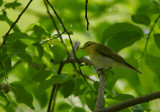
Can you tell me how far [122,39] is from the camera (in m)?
3.00

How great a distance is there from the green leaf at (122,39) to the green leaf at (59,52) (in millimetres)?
491

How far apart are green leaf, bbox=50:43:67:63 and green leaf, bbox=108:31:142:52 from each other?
19.3 inches

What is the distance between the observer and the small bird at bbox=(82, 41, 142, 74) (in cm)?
355

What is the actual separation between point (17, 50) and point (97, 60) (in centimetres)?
113

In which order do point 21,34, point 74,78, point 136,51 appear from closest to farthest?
1. point 21,34
2. point 74,78
3. point 136,51

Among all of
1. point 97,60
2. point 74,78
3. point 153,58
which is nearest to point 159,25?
point 153,58

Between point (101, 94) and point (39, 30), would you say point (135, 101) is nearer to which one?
point (101, 94)

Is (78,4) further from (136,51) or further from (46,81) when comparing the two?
(46,81)

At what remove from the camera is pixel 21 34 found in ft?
8.31

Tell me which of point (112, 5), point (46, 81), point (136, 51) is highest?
point (112, 5)

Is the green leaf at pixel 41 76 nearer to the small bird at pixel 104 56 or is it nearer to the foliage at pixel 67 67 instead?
the foliage at pixel 67 67

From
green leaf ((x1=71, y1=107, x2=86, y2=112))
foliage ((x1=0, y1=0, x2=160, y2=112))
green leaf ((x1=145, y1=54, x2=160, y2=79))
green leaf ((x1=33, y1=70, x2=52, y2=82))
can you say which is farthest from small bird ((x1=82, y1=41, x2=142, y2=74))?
green leaf ((x1=33, y1=70, x2=52, y2=82))

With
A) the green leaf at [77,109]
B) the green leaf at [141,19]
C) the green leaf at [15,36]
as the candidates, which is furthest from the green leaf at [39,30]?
the green leaf at [141,19]

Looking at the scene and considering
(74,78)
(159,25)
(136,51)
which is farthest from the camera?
(136,51)
